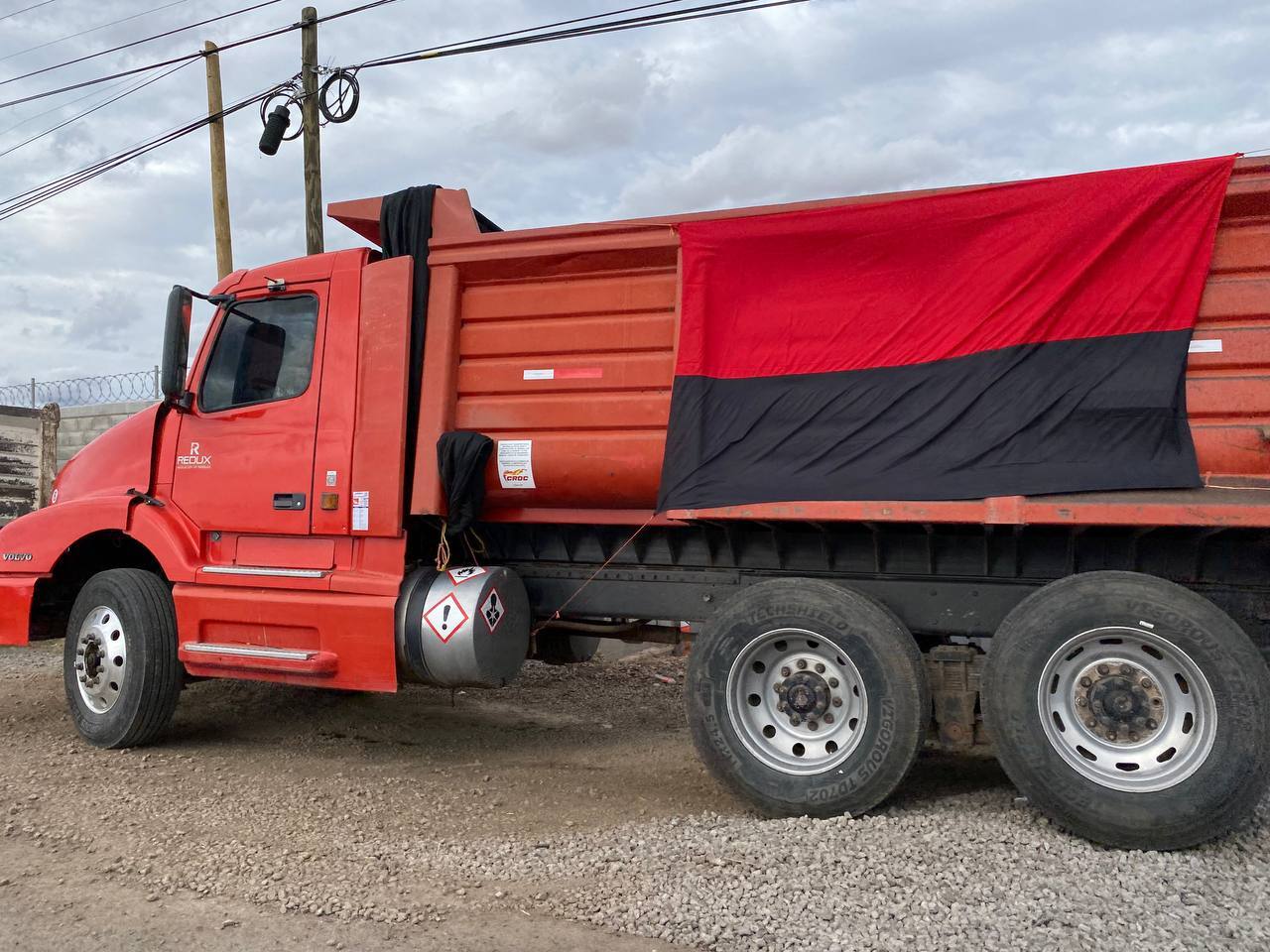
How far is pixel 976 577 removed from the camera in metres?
4.59

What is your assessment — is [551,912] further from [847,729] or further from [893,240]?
[893,240]

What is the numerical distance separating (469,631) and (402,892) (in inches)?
62.5

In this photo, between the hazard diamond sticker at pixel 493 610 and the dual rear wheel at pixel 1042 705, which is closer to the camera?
the dual rear wheel at pixel 1042 705

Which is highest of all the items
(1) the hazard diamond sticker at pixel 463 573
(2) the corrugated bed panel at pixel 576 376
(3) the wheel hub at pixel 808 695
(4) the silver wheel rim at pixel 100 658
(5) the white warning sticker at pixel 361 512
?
(2) the corrugated bed panel at pixel 576 376

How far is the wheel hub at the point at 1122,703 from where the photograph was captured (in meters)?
3.96

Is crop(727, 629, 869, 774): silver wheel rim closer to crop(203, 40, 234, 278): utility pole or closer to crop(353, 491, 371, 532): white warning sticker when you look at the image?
crop(353, 491, 371, 532): white warning sticker

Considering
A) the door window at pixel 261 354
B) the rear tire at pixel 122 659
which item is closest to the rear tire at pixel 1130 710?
the door window at pixel 261 354

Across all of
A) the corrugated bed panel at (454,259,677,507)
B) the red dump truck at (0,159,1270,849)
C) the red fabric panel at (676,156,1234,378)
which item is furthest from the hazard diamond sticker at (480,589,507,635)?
the red fabric panel at (676,156,1234,378)

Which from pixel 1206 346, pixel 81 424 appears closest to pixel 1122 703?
pixel 1206 346

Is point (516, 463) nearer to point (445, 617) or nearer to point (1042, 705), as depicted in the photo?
point (445, 617)

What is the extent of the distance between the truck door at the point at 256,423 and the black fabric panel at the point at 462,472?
0.94 meters

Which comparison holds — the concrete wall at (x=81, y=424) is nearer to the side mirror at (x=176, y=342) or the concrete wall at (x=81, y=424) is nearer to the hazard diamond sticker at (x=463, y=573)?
the side mirror at (x=176, y=342)

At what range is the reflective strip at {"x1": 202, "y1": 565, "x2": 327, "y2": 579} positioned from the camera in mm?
5645

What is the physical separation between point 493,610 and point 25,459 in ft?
31.9
